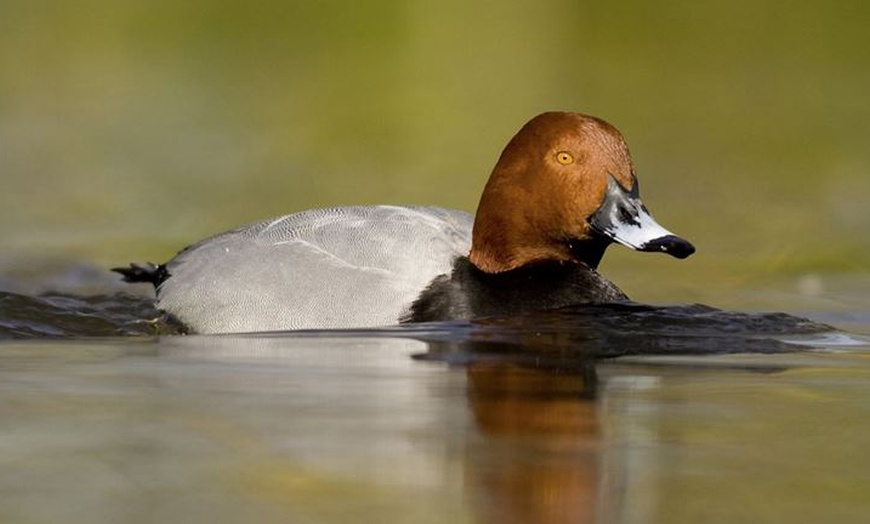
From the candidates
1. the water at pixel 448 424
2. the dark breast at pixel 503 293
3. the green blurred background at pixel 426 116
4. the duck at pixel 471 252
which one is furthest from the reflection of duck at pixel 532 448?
the green blurred background at pixel 426 116

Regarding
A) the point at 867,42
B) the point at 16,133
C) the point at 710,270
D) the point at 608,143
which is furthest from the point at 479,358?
the point at 867,42

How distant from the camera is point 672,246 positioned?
26.2 feet

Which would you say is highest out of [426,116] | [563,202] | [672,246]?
[426,116]

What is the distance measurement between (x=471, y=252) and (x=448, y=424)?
10.4 feet

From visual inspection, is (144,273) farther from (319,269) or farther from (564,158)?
(564,158)

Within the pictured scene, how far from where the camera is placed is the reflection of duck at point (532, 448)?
172 inches

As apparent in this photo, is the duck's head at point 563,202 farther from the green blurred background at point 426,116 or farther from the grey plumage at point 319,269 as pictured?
the green blurred background at point 426,116

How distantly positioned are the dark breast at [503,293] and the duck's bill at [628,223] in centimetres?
25

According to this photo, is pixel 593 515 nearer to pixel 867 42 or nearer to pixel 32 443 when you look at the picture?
pixel 32 443

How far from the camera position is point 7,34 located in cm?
1645

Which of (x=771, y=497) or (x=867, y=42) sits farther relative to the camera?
(x=867, y=42)

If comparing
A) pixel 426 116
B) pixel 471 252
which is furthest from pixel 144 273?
pixel 426 116

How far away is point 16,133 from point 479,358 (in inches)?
325

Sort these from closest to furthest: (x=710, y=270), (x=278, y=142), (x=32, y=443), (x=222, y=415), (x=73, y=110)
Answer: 1. (x=32, y=443)
2. (x=222, y=415)
3. (x=710, y=270)
4. (x=278, y=142)
5. (x=73, y=110)
